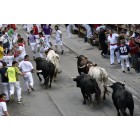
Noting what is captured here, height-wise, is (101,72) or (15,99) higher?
(101,72)

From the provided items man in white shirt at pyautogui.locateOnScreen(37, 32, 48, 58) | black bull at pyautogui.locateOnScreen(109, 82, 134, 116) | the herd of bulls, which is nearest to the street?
the herd of bulls

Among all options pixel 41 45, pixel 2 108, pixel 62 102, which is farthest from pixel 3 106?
pixel 41 45

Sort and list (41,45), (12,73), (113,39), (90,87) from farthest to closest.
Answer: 1. (41,45)
2. (113,39)
3. (12,73)
4. (90,87)

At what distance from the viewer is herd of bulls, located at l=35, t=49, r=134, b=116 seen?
13852 mm

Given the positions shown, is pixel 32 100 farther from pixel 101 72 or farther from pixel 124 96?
pixel 124 96

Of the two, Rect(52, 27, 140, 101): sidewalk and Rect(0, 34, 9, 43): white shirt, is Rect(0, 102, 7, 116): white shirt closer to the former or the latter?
Rect(52, 27, 140, 101): sidewalk

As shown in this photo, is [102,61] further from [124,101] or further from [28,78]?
[124,101]

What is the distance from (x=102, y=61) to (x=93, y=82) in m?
6.92

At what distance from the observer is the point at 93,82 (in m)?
15.2

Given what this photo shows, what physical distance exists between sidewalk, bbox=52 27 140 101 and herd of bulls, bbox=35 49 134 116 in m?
1.56

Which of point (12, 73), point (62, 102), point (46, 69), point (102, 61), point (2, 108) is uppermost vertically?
point (12, 73)

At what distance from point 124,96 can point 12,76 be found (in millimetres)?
4310

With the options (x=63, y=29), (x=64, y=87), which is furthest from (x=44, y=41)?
(x=63, y=29)

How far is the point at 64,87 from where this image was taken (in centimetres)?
1809
